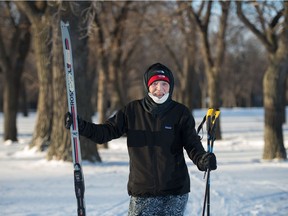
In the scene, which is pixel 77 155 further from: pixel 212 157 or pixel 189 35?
pixel 189 35

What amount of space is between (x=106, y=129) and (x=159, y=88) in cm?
59

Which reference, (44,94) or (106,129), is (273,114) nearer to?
(44,94)

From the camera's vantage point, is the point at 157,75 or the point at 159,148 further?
the point at 157,75

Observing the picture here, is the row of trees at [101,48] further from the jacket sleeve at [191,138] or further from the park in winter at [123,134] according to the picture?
the jacket sleeve at [191,138]

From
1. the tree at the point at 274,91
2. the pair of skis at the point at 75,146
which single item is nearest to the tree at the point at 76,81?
the tree at the point at 274,91

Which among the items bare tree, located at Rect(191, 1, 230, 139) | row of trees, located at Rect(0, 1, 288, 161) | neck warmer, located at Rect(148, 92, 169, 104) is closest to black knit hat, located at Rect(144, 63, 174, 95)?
neck warmer, located at Rect(148, 92, 169, 104)

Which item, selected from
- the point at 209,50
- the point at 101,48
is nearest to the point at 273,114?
the point at 209,50

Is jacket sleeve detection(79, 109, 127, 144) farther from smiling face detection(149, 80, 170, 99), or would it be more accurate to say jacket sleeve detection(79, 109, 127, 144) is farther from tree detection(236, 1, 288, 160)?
tree detection(236, 1, 288, 160)

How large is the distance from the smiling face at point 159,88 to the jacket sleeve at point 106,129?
34 cm

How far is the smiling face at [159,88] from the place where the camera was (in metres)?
3.78

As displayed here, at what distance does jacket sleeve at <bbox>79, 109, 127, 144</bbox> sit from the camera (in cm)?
385

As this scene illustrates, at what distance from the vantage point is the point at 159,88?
3777 mm

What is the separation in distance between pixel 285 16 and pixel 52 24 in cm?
567

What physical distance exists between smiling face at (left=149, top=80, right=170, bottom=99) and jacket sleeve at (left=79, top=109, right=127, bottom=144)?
0.34 m
